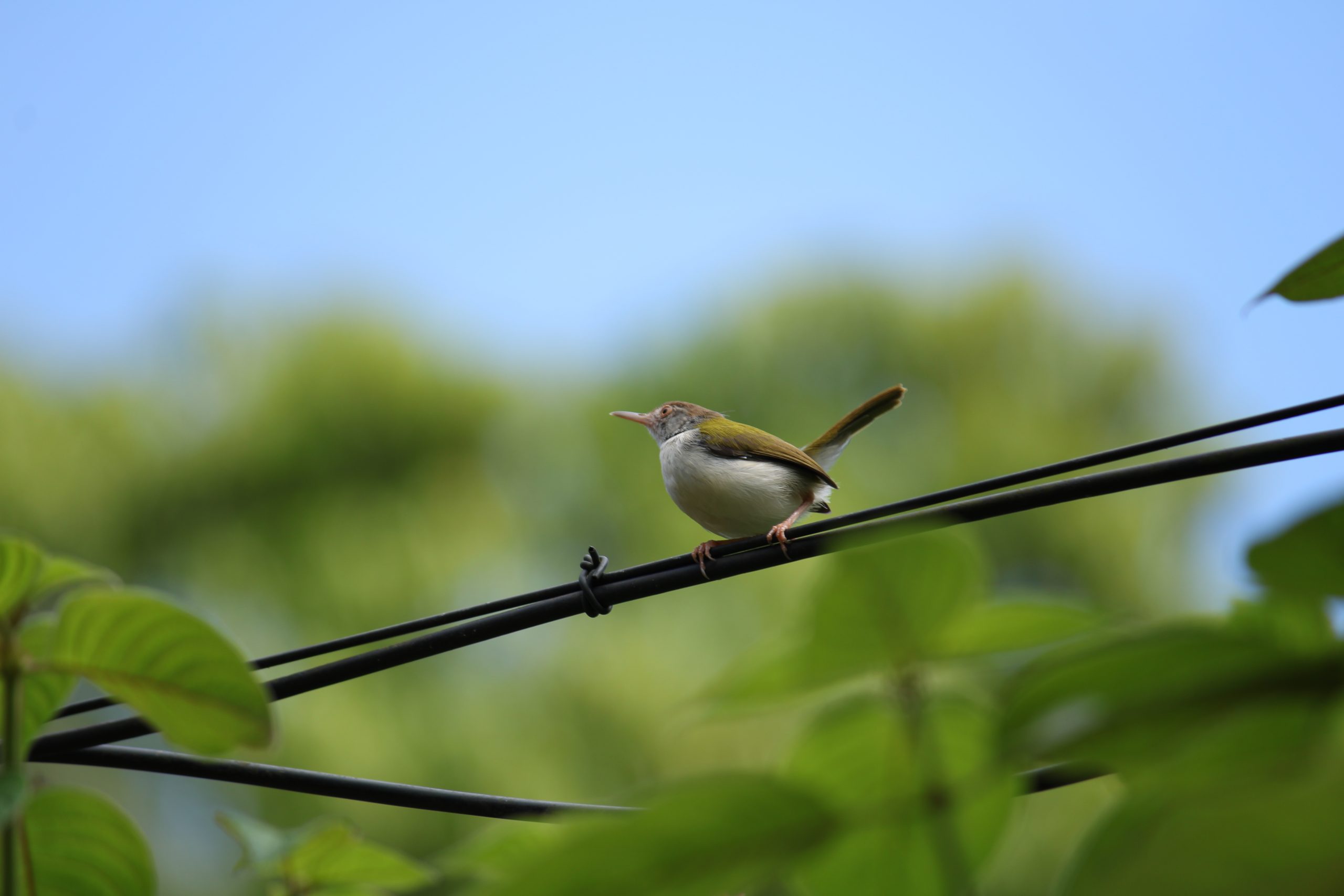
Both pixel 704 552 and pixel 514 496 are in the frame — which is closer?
pixel 704 552

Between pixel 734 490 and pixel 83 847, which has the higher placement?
pixel 734 490

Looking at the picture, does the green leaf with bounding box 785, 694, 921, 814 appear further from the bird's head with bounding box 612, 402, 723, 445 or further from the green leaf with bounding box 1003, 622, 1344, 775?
the bird's head with bounding box 612, 402, 723, 445

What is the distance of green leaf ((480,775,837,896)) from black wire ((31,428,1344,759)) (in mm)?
861

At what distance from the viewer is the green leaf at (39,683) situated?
816 mm

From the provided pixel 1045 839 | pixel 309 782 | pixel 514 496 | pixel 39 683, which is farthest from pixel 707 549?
pixel 514 496

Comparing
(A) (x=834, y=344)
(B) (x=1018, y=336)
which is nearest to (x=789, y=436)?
(A) (x=834, y=344)

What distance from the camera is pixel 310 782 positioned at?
1656mm

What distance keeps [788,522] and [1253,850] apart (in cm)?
360

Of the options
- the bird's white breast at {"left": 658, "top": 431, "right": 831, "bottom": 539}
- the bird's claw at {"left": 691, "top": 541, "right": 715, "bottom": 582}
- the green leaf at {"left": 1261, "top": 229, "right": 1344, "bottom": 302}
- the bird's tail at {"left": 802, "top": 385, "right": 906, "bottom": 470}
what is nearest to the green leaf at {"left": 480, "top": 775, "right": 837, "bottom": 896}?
the green leaf at {"left": 1261, "top": 229, "right": 1344, "bottom": 302}

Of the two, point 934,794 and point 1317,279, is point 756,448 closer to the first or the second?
point 1317,279

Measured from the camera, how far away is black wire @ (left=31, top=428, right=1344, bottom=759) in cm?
150

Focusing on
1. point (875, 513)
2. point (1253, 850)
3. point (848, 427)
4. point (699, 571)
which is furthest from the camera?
point (848, 427)

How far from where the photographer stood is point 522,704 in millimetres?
13016

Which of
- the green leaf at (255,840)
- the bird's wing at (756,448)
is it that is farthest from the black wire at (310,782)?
the bird's wing at (756,448)
